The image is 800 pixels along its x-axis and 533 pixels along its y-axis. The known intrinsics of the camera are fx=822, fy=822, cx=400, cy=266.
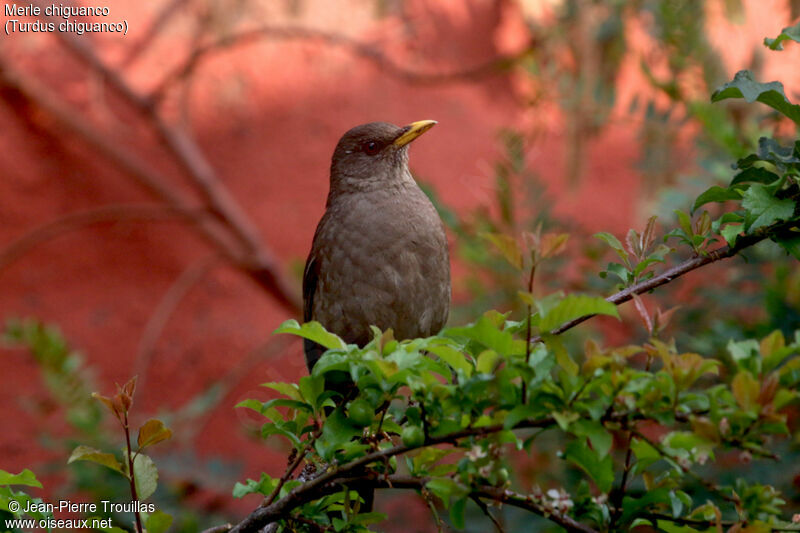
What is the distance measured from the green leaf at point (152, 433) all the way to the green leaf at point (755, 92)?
1.08 m

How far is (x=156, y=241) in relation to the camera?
20.5ft

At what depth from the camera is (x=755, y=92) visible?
4.44ft

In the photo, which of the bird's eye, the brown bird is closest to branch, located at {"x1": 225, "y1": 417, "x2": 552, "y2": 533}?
the brown bird

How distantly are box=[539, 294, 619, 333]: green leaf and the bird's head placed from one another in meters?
1.74

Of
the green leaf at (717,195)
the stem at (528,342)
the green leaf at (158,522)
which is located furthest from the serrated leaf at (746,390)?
the green leaf at (158,522)

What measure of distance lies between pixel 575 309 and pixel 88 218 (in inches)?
210

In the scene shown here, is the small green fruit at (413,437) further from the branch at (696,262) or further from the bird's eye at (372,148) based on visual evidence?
the bird's eye at (372,148)

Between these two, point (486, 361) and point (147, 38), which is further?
point (147, 38)

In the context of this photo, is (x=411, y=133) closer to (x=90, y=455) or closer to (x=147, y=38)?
(x=90, y=455)

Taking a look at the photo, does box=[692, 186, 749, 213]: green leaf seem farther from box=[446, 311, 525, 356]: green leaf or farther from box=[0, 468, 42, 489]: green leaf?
box=[0, 468, 42, 489]: green leaf

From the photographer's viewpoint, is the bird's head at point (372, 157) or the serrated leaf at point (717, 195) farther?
the bird's head at point (372, 157)

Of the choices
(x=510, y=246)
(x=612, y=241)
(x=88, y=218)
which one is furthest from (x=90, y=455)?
(x=88, y=218)

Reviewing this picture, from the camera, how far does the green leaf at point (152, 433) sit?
141 centimetres

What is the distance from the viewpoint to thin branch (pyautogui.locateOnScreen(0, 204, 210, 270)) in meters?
5.66
